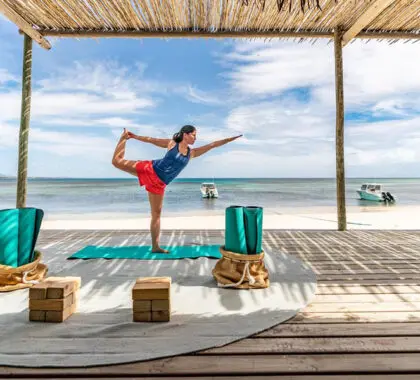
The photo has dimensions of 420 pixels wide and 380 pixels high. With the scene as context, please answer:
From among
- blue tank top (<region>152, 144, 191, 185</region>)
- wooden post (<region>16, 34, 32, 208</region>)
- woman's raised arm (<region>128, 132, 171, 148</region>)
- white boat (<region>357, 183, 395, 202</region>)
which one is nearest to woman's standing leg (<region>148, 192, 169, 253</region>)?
blue tank top (<region>152, 144, 191, 185</region>)

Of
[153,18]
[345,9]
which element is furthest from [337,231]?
[153,18]

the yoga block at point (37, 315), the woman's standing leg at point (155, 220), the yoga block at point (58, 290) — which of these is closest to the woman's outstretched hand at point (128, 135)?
the woman's standing leg at point (155, 220)

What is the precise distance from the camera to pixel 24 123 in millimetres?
4547

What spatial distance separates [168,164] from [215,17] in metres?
2.44

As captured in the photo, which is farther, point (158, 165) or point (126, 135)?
point (126, 135)

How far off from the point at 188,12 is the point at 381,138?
2263 inches

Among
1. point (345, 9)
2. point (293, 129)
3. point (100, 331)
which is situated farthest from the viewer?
point (293, 129)

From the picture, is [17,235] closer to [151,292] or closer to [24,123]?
[151,292]

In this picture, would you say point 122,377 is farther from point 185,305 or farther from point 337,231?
point 337,231

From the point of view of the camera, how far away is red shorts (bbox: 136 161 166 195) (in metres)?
3.22

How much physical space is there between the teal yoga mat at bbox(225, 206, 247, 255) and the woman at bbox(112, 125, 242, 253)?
3.68 ft

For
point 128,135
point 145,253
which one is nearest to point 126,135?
point 128,135

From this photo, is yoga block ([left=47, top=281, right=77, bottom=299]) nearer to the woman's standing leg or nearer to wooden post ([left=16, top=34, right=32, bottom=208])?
the woman's standing leg

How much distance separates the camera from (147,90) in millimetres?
47312
